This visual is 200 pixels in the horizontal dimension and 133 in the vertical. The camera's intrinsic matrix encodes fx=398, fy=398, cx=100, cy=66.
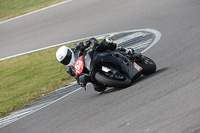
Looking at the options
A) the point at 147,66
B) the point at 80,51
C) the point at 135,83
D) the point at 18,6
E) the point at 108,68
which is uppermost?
the point at 80,51

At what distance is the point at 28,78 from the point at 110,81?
5108 millimetres

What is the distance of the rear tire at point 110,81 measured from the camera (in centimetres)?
741

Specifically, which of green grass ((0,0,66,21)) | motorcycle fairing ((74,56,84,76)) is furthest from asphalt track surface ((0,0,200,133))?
green grass ((0,0,66,21))

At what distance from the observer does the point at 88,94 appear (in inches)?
337

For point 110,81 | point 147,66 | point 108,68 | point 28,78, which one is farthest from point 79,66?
point 28,78

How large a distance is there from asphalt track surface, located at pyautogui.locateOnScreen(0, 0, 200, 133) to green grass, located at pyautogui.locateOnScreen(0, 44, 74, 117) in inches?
37.9

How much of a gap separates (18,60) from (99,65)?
6.73m

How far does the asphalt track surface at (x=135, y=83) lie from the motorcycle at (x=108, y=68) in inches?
8.0

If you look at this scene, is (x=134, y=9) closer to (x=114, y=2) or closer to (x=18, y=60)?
(x=114, y=2)

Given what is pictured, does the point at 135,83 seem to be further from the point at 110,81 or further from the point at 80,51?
the point at 80,51

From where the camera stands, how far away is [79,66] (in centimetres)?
764

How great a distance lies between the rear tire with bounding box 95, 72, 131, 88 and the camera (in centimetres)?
741

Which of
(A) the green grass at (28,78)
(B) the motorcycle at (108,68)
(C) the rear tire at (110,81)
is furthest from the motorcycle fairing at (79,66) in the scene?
(A) the green grass at (28,78)

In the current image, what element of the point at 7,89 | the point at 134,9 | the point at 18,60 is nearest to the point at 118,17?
the point at 134,9
